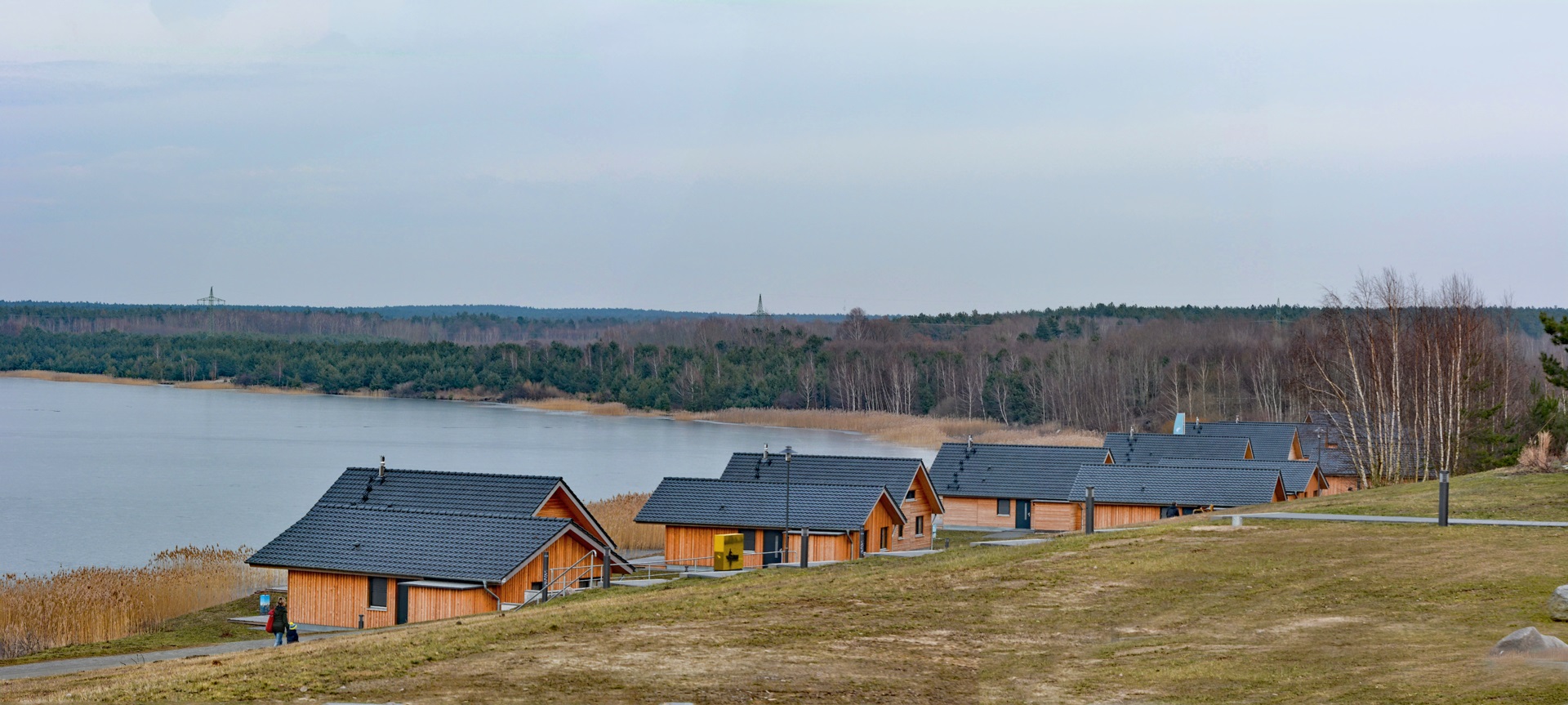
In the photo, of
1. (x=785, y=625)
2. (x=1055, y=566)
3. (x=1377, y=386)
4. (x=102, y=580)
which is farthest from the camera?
(x=1377, y=386)

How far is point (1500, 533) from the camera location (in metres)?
27.4

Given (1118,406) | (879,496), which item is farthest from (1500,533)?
(1118,406)

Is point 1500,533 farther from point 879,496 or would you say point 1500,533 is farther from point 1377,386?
point 1377,386

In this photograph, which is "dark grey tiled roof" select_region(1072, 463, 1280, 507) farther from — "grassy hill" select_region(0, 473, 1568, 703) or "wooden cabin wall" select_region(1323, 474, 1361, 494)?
"grassy hill" select_region(0, 473, 1568, 703)

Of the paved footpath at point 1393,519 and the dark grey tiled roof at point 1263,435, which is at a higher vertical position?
the dark grey tiled roof at point 1263,435

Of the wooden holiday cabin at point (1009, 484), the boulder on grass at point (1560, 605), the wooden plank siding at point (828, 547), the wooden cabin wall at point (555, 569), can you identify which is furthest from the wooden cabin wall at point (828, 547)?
the boulder on grass at point (1560, 605)

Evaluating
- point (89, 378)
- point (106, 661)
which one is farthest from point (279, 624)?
point (89, 378)

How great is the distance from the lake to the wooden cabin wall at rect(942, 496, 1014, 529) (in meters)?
17.3

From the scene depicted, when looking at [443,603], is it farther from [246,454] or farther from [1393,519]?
[246,454]

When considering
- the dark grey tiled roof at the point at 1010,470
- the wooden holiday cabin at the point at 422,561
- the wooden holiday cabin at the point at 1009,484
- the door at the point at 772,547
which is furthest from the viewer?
the dark grey tiled roof at the point at 1010,470

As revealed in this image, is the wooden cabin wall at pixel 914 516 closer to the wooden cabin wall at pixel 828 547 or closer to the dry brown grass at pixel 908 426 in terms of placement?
the wooden cabin wall at pixel 828 547

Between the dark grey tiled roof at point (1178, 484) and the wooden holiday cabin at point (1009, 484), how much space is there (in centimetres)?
142

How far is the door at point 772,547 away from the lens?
41219mm

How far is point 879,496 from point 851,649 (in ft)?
76.3
